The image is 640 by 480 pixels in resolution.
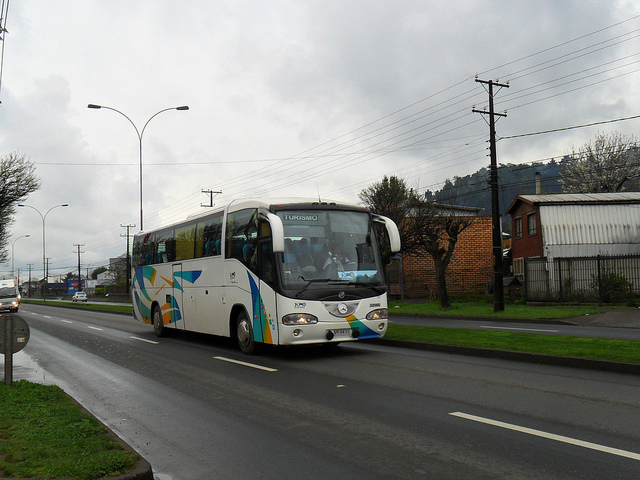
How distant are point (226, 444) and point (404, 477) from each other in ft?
6.17

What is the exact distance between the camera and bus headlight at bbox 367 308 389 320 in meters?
11.4

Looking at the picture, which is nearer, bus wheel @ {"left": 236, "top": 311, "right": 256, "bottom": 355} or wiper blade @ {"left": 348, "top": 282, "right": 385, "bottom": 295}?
wiper blade @ {"left": 348, "top": 282, "right": 385, "bottom": 295}

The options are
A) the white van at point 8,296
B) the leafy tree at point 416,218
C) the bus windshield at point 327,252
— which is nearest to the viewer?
the bus windshield at point 327,252

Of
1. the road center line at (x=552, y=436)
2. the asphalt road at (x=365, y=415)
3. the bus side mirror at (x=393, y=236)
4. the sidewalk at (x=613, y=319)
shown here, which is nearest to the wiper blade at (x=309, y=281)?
the asphalt road at (x=365, y=415)

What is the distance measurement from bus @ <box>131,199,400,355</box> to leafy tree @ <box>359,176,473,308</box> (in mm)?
14826

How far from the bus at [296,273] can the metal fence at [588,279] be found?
16.1 metres

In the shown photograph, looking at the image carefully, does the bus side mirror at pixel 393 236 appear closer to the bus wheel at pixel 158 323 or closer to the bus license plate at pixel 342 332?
the bus license plate at pixel 342 332

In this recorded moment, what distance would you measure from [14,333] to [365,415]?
4.93 metres

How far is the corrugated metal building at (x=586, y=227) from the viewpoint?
33.7 metres

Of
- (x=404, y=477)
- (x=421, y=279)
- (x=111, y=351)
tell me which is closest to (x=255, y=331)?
(x=111, y=351)

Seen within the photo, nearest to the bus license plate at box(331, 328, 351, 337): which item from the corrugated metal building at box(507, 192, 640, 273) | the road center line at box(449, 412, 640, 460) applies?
the road center line at box(449, 412, 640, 460)

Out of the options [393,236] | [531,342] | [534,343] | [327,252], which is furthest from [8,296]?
[534,343]

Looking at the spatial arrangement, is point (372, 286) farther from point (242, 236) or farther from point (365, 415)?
point (365, 415)

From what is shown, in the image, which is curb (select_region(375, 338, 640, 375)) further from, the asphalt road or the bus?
the bus
